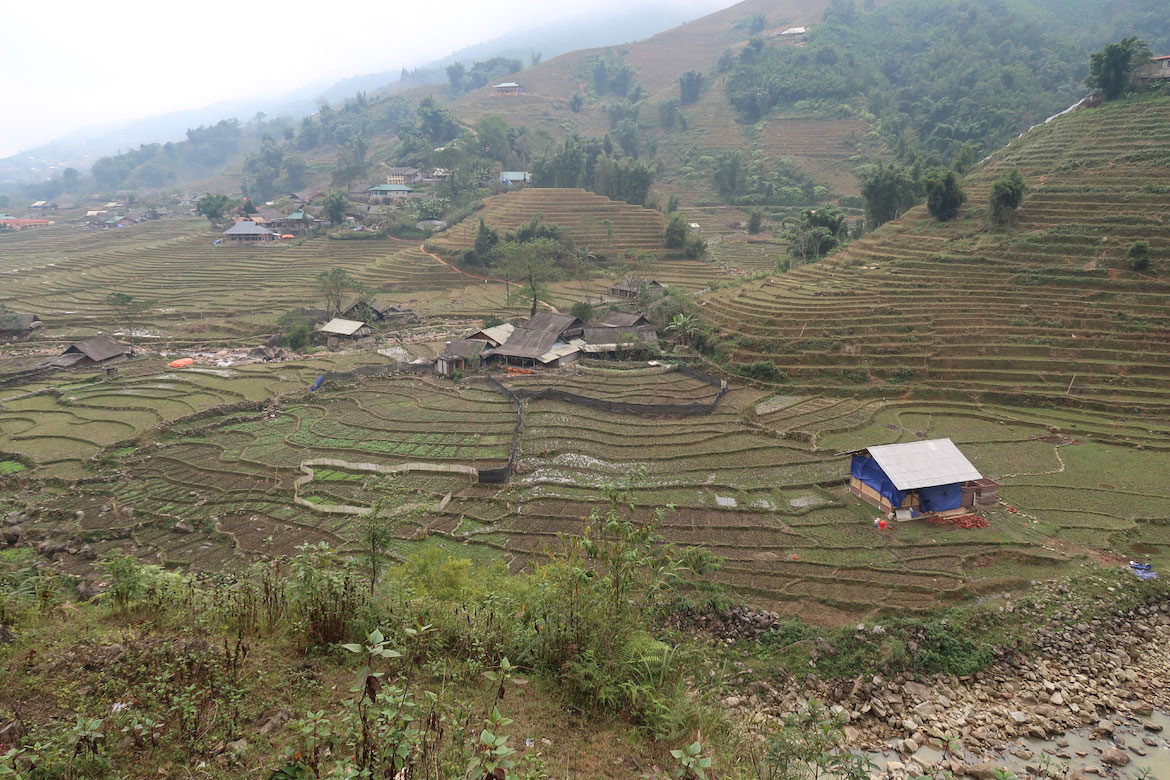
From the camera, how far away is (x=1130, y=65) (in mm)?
43031

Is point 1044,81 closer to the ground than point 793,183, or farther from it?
farther from it

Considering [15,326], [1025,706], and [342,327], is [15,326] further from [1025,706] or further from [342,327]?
[1025,706]

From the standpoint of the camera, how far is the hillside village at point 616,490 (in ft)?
20.9

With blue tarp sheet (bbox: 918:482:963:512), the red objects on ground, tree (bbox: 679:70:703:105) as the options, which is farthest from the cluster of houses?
tree (bbox: 679:70:703:105)

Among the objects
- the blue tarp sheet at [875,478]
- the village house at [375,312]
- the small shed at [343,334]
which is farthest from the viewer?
the village house at [375,312]

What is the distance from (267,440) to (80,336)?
85.6 ft

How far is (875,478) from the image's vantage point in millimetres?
20203

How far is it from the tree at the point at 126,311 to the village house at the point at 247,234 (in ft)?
67.4

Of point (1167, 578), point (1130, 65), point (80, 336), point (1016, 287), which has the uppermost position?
point (1130, 65)

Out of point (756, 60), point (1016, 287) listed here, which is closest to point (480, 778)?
point (1016, 287)

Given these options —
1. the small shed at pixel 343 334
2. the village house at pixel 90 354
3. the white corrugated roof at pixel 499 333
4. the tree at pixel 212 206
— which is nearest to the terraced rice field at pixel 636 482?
the village house at pixel 90 354

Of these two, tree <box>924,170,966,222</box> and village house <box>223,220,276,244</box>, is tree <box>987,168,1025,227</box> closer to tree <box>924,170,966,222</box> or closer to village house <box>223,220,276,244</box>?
tree <box>924,170,966,222</box>

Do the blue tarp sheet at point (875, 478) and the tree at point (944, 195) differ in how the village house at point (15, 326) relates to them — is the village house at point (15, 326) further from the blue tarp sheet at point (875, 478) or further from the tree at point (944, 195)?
the tree at point (944, 195)

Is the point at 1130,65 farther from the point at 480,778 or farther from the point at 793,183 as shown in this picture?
the point at 480,778
